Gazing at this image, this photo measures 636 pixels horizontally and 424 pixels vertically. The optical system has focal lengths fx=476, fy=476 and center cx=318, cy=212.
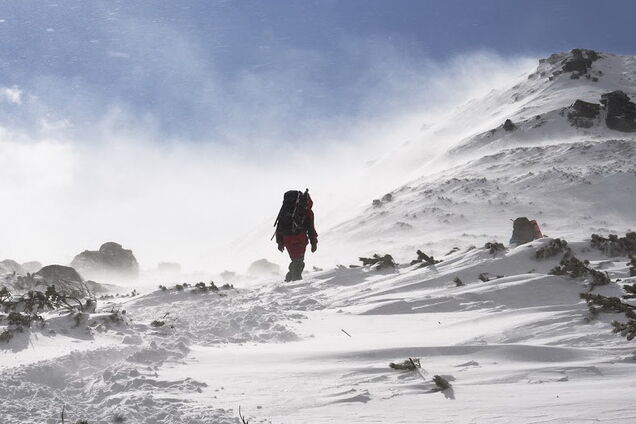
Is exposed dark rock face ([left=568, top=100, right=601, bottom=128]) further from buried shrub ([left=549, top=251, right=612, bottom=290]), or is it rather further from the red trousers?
buried shrub ([left=549, top=251, right=612, bottom=290])

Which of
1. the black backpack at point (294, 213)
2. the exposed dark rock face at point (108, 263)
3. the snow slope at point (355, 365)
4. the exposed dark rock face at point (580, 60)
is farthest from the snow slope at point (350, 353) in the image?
the exposed dark rock face at point (580, 60)

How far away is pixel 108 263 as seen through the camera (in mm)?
22719

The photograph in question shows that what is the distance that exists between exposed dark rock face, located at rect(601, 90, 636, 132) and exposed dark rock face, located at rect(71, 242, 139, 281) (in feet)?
113

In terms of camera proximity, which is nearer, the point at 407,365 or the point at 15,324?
the point at 407,365

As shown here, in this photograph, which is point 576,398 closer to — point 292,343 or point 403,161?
point 292,343

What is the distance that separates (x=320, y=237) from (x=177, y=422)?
26424 millimetres

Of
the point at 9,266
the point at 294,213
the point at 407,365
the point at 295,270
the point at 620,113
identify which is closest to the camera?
the point at 407,365

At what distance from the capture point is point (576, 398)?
2234 millimetres

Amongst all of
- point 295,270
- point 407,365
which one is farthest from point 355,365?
point 295,270

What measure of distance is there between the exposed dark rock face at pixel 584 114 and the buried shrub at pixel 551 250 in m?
34.4

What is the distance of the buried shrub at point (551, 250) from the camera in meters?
6.30

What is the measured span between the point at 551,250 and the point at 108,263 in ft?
69.1

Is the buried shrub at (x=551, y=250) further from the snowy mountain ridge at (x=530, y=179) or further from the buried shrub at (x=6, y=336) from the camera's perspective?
the snowy mountain ridge at (x=530, y=179)

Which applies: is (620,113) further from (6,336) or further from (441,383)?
(6,336)
